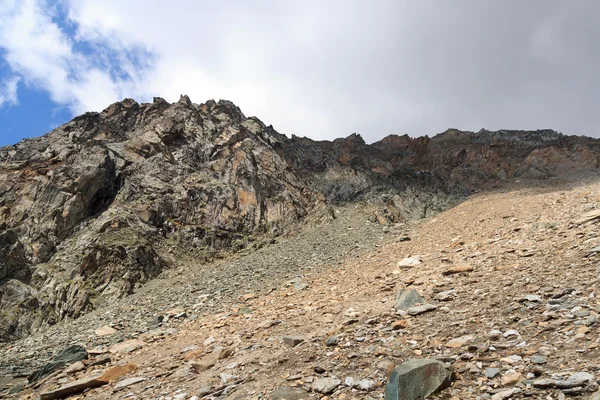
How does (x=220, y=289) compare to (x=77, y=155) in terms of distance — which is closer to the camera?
(x=220, y=289)

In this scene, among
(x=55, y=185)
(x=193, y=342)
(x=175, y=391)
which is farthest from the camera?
(x=55, y=185)

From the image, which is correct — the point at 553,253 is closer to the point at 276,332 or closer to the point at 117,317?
the point at 276,332

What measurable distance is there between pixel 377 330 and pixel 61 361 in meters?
8.65

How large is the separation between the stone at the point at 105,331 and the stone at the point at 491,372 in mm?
12572

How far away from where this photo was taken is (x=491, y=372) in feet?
15.7

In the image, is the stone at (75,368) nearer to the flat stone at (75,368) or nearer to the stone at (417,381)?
the flat stone at (75,368)

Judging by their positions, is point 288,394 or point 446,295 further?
point 446,295

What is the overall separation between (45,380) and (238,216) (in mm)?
22510

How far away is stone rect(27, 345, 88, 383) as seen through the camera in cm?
986

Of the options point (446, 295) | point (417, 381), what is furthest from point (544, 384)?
point (446, 295)

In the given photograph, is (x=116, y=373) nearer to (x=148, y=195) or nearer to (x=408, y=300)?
(x=408, y=300)

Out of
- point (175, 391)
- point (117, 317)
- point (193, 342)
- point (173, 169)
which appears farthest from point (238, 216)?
point (175, 391)

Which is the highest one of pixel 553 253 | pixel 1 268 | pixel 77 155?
pixel 77 155

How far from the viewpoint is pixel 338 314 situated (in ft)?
30.3
